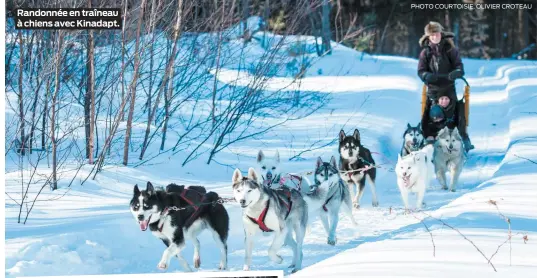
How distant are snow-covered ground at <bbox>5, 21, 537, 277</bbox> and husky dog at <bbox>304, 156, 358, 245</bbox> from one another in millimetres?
127

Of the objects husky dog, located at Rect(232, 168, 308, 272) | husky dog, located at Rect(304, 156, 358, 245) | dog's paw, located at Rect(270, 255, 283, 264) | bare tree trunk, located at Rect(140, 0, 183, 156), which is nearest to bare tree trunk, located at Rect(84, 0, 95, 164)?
bare tree trunk, located at Rect(140, 0, 183, 156)

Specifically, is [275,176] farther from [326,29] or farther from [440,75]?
[326,29]

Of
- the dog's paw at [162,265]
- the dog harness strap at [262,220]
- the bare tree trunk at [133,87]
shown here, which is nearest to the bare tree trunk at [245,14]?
the bare tree trunk at [133,87]

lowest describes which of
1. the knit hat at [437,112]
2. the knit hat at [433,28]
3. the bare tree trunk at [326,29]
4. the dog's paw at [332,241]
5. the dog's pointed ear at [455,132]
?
the dog's paw at [332,241]

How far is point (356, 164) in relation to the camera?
6855 millimetres

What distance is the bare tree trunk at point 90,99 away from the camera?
644 centimetres

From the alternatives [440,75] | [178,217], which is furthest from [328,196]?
[440,75]

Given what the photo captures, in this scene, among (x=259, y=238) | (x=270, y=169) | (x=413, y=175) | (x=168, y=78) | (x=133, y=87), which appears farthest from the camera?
(x=168, y=78)

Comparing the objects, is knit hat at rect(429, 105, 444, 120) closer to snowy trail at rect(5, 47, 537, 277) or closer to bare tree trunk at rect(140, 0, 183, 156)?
snowy trail at rect(5, 47, 537, 277)

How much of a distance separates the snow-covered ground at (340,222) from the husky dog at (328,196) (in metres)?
0.13

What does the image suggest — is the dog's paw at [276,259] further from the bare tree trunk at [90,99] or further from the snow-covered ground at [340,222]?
the bare tree trunk at [90,99]

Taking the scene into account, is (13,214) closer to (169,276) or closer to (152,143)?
(169,276)

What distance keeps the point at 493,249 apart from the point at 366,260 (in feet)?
1.99

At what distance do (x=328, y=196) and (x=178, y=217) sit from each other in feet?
4.21
